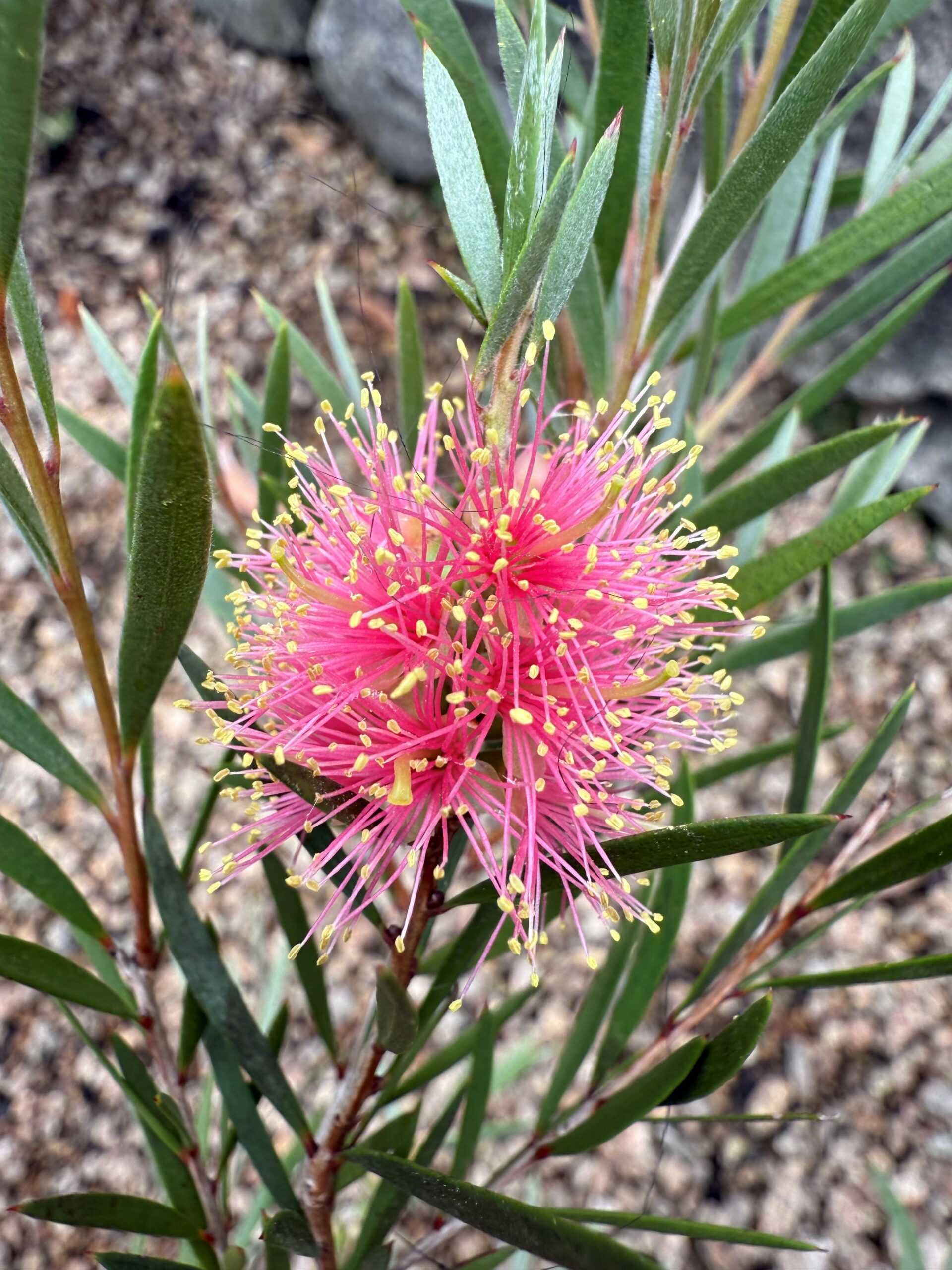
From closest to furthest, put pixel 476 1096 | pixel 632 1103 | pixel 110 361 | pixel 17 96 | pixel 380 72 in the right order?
1. pixel 17 96
2. pixel 632 1103
3. pixel 476 1096
4. pixel 110 361
5. pixel 380 72

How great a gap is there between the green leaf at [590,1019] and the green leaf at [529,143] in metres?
0.48

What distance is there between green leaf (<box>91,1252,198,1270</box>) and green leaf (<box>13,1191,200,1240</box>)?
0.05 feet

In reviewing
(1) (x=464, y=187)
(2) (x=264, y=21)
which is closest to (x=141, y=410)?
(1) (x=464, y=187)

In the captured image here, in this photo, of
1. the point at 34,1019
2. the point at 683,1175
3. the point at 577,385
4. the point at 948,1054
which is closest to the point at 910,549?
the point at 948,1054

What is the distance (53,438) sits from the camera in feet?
1.37

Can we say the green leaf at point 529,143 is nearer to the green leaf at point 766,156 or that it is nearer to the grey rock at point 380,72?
the green leaf at point 766,156

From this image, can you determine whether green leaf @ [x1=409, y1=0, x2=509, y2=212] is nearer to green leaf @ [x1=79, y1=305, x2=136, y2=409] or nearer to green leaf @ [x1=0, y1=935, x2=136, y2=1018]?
green leaf @ [x1=79, y1=305, x2=136, y2=409]

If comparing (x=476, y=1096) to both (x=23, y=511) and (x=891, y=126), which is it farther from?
(x=891, y=126)

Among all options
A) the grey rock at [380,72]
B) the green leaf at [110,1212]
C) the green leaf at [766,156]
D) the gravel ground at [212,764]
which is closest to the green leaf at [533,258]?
the green leaf at [766,156]

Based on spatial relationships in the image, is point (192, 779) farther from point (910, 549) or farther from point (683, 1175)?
point (910, 549)

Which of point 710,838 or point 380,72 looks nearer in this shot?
point 710,838

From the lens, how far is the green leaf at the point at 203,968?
0.53m

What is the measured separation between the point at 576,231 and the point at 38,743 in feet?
1.25

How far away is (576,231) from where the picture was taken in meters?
0.38
